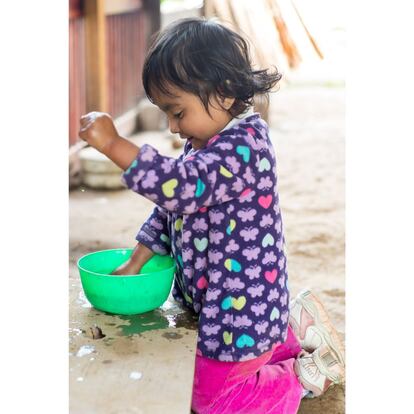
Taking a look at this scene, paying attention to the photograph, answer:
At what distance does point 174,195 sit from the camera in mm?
1541

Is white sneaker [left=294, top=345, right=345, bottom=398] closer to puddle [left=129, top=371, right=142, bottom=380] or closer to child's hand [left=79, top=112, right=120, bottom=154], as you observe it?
puddle [left=129, top=371, right=142, bottom=380]

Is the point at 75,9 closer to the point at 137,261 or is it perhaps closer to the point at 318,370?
the point at 137,261

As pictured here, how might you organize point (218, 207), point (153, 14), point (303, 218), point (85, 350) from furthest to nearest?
point (153, 14)
point (303, 218)
point (218, 207)
point (85, 350)

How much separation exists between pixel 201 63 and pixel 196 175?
10.9 inches

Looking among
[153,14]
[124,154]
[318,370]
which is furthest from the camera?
[153,14]

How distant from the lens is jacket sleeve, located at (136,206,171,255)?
1.98 m

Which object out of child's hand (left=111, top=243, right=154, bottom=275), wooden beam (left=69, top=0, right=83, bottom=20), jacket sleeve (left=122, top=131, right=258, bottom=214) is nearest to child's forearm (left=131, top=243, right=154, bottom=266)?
child's hand (left=111, top=243, right=154, bottom=275)

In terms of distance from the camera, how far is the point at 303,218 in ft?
14.3

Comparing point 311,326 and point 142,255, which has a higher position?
point 142,255

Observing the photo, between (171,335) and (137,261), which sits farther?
(137,261)

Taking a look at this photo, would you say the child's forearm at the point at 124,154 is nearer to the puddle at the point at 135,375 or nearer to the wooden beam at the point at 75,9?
the puddle at the point at 135,375

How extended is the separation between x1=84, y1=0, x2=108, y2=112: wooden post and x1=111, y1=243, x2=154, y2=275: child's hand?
3.54 meters

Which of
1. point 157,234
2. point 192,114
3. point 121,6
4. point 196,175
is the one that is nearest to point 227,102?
point 192,114
